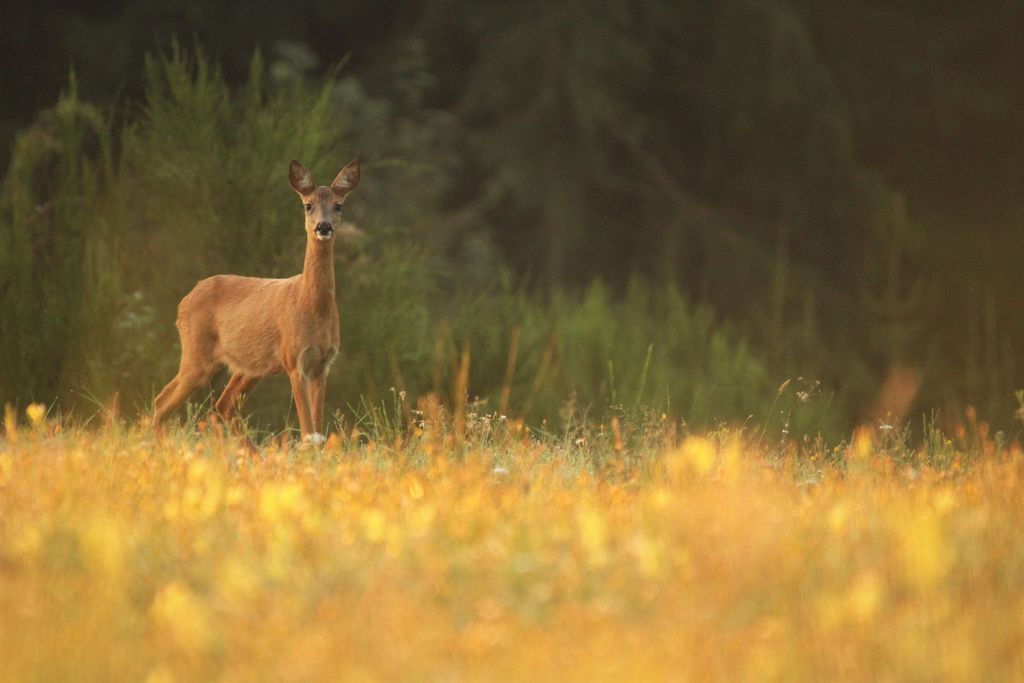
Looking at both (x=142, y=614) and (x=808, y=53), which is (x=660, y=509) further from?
(x=808, y=53)

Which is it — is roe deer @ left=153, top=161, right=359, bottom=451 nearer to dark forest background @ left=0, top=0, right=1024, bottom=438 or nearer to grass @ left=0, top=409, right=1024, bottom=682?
grass @ left=0, top=409, right=1024, bottom=682

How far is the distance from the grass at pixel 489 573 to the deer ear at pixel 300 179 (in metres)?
1.83

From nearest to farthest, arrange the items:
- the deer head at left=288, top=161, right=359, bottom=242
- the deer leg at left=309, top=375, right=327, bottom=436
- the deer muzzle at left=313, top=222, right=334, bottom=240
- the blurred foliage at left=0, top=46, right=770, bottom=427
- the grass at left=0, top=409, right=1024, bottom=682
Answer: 1. the grass at left=0, top=409, right=1024, bottom=682
2. the deer muzzle at left=313, top=222, right=334, bottom=240
3. the deer head at left=288, top=161, right=359, bottom=242
4. the deer leg at left=309, top=375, right=327, bottom=436
5. the blurred foliage at left=0, top=46, right=770, bottom=427

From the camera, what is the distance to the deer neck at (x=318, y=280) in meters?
7.07

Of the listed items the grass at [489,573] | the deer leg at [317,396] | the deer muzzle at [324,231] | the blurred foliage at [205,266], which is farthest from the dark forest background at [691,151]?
the grass at [489,573]

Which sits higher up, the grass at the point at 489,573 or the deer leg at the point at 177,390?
the grass at the point at 489,573

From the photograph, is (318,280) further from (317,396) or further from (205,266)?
(205,266)

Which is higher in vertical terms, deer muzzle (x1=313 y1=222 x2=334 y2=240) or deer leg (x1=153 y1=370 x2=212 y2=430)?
deer muzzle (x1=313 y1=222 x2=334 y2=240)

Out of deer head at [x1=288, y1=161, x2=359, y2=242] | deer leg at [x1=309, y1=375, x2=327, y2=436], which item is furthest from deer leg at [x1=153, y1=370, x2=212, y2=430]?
deer head at [x1=288, y1=161, x2=359, y2=242]

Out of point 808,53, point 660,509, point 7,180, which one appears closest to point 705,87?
point 808,53

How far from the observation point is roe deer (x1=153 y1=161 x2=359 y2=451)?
7.07m

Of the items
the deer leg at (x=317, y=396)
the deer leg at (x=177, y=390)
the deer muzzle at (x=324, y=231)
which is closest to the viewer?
the deer muzzle at (x=324, y=231)

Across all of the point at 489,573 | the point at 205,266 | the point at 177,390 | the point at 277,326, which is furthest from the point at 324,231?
the point at 489,573

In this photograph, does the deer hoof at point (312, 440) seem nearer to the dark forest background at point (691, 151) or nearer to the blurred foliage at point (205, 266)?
the blurred foliage at point (205, 266)
